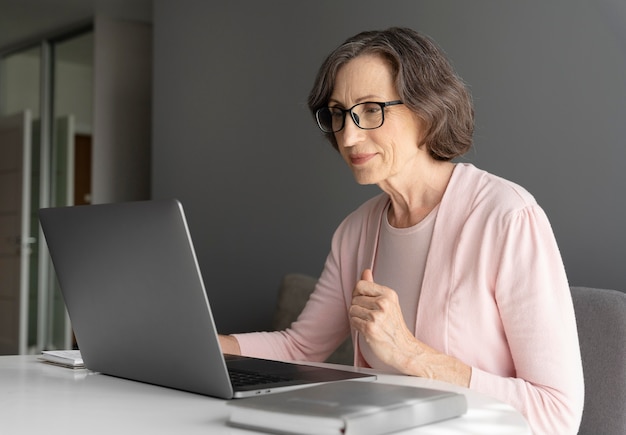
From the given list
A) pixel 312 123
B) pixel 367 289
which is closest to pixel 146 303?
pixel 367 289

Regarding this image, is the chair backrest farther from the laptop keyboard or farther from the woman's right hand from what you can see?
the laptop keyboard

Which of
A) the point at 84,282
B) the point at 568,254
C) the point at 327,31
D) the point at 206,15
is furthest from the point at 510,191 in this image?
the point at 206,15

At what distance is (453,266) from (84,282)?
0.71 meters

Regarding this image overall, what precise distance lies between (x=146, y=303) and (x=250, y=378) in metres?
0.21

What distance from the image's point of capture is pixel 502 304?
1576 mm

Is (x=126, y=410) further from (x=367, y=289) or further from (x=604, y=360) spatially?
(x=604, y=360)

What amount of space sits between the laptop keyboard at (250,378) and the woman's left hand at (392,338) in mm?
184

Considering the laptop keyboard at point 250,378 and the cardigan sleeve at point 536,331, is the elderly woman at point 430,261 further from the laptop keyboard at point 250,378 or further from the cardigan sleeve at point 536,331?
the laptop keyboard at point 250,378

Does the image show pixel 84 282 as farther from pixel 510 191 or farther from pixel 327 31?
pixel 327 31

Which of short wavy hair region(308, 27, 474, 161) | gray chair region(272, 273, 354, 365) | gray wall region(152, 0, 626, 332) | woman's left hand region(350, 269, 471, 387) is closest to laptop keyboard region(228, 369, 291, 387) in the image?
woman's left hand region(350, 269, 471, 387)

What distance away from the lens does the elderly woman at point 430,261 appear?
1471mm

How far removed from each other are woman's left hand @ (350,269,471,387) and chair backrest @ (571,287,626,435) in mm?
724

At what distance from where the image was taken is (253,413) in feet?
3.30

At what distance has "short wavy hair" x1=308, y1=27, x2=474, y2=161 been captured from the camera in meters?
1.82
